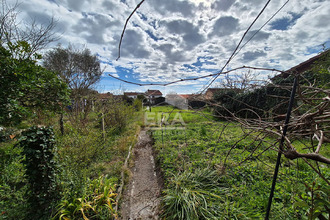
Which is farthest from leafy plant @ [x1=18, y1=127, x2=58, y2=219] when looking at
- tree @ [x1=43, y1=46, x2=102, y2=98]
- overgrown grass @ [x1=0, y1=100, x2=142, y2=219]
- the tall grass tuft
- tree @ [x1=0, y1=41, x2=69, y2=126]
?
tree @ [x1=43, y1=46, x2=102, y2=98]

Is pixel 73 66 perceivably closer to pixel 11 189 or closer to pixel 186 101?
pixel 11 189

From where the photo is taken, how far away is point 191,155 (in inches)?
140

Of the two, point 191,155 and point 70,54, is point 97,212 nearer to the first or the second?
point 191,155

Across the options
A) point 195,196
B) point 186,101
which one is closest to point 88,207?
point 195,196

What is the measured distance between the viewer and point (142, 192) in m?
2.79

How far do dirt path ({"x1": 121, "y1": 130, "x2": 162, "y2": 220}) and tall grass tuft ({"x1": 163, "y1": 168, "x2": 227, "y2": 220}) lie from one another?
0.37m

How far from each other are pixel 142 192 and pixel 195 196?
1.33m

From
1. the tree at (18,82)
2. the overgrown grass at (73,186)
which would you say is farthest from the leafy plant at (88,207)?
the tree at (18,82)

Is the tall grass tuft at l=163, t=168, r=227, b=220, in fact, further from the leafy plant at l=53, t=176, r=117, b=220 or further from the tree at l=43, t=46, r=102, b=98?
the tree at l=43, t=46, r=102, b=98

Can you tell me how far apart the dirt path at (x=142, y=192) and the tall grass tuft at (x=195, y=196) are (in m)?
0.37

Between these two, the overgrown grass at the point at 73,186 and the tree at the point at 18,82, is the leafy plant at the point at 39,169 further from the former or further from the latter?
the tree at the point at 18,82

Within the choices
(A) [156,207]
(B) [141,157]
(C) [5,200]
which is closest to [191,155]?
(A) [156,207]

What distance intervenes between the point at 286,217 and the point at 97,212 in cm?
268

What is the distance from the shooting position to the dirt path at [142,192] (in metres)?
2.25
